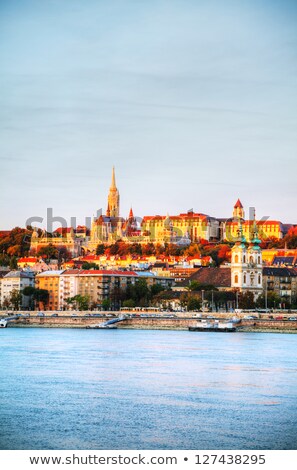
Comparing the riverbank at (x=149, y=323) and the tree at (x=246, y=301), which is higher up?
the tree at (x=246, y=301)

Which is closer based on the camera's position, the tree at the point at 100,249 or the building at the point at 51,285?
the building at the point at 51,285

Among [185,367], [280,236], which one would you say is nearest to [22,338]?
[185,367]

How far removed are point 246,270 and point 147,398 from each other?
1426 inches

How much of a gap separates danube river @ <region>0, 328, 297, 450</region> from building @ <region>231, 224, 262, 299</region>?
25.6 m

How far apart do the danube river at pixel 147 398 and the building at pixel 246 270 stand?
2563 centimetres

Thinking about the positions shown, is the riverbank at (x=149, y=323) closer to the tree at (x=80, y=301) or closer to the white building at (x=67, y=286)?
→ the tree at (x=80, y=301)

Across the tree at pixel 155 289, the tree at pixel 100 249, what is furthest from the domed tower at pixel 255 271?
the tree at pixel 100 249

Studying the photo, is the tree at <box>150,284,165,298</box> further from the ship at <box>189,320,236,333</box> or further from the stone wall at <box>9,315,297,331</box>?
the ship at <box>189,320,236,333</box>

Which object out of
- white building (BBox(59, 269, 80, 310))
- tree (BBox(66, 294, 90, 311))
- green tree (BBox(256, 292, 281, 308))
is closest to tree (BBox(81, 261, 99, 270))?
white building (BBox(59, 269, 80, 310))

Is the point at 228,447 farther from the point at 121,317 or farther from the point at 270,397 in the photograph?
the point at 121,317

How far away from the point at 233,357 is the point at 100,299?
31.0 m

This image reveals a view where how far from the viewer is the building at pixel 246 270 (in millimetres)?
51562

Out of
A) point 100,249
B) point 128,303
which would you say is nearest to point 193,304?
point 128,303

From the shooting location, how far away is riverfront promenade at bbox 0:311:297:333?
38.5 meters
